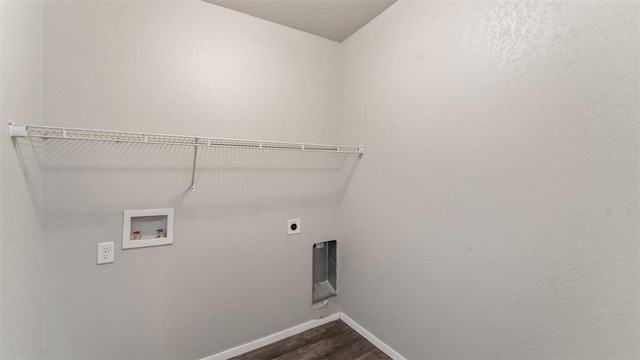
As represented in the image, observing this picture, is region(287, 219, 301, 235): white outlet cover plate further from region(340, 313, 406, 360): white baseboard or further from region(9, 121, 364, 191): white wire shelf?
region(340, 313, 406, 360): white baseboard

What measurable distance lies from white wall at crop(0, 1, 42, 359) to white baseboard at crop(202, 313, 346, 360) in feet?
3.24

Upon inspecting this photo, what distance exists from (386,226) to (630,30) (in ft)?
4.71

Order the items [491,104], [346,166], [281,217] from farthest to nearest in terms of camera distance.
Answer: [346,166] → [281,217] → [491,104]

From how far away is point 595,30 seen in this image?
3.16ft

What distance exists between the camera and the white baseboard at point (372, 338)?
1795 mm

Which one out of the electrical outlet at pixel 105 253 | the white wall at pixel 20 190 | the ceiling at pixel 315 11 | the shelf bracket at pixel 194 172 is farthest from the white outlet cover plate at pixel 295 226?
the ceiling at pixel 315 11

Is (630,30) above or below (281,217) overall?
above

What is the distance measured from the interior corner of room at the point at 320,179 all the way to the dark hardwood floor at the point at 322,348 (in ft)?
0.08

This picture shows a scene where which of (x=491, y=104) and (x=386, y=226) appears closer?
(x=491, y=104)

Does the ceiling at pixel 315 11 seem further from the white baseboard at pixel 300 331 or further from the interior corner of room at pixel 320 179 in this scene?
the white baseboard at pixel 300 331

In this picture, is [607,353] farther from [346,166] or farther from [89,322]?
[89,322]

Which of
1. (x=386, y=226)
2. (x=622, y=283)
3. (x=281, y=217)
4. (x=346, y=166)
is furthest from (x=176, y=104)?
(x=622, y=283)

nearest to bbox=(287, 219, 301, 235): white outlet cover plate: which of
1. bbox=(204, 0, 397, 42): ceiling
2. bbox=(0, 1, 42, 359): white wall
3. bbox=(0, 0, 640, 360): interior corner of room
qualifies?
bbox=(0, 0, 640, 360): interior corner of room

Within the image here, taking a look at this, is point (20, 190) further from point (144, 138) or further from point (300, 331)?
point (300, 331)
